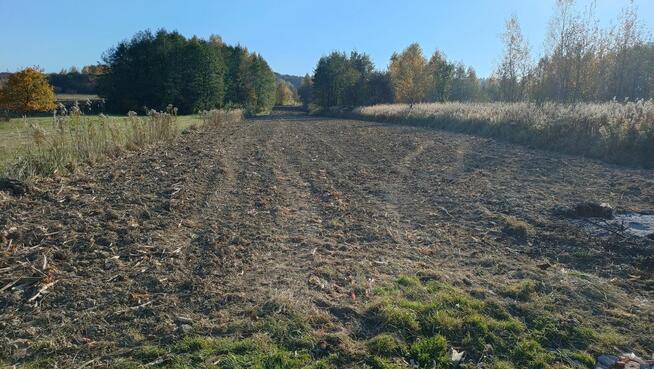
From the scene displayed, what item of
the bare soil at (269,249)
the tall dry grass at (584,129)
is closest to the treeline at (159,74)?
the tall dry grass at (584,129)

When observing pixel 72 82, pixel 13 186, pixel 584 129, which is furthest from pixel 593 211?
pixel 72 82

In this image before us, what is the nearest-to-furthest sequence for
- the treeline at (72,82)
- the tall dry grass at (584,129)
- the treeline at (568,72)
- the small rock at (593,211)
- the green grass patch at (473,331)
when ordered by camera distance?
the green grass patch at (473,331)
the small rock at (593,211)
the tall dry grass at (584,129)
the treeline at (568,72)
the treeline at (72,82)

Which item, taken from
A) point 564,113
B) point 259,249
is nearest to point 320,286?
point 259,249

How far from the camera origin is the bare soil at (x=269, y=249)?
3189 millimetres

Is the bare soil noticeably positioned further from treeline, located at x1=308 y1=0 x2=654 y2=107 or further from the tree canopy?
the tree canopy

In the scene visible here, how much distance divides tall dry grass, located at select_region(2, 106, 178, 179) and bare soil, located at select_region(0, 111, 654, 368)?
454 millimetres

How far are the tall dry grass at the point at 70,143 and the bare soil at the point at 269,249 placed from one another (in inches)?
17.9

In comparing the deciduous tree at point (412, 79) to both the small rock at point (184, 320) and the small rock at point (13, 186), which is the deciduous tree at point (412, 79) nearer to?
the small rock at point (13, 186)

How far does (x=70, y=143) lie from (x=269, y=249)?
593 cm

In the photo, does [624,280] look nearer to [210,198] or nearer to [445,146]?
[210,198]

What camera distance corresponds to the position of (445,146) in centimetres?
1435

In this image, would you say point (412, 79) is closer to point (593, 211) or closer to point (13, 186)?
point (593, 211)

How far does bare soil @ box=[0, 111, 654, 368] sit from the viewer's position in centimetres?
319

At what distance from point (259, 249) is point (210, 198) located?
97.3 inches
